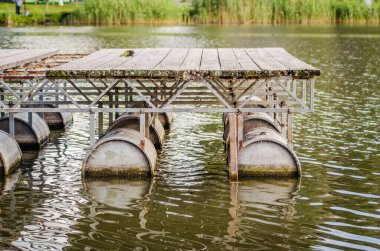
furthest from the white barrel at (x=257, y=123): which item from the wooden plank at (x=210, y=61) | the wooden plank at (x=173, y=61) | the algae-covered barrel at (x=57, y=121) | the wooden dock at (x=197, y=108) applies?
the algae-covered barrel at (x=57, y=121)

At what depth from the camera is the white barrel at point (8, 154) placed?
18094 millimetres

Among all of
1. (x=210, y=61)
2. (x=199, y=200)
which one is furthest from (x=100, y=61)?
A: (x=199, y=200)

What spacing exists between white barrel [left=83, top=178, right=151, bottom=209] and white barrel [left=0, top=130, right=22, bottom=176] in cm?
196

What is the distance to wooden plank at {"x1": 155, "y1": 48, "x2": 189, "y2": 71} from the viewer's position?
57.3ft

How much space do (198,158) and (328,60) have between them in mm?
38504

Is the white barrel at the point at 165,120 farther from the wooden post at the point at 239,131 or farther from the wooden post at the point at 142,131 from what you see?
the wooden post at the point at 142,131

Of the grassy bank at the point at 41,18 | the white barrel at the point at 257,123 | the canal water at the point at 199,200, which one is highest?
the grassy bank at the point at 41,18

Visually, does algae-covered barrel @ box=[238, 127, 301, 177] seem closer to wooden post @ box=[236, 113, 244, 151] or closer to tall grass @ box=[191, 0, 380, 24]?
wooden post @ box=[236, 113, 244, 151]

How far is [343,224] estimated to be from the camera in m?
14.4

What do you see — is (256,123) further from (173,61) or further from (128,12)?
(128,12)

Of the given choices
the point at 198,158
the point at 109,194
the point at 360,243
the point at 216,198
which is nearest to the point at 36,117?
the point at 198,158

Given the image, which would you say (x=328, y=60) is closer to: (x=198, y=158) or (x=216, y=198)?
(x=198, y=158)

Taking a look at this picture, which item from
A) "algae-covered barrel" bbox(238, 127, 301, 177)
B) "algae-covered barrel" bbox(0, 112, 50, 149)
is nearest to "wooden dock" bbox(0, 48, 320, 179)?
"algae-covered barrel" bbox(238, 127, 301, 177)

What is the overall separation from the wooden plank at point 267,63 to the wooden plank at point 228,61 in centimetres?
48
